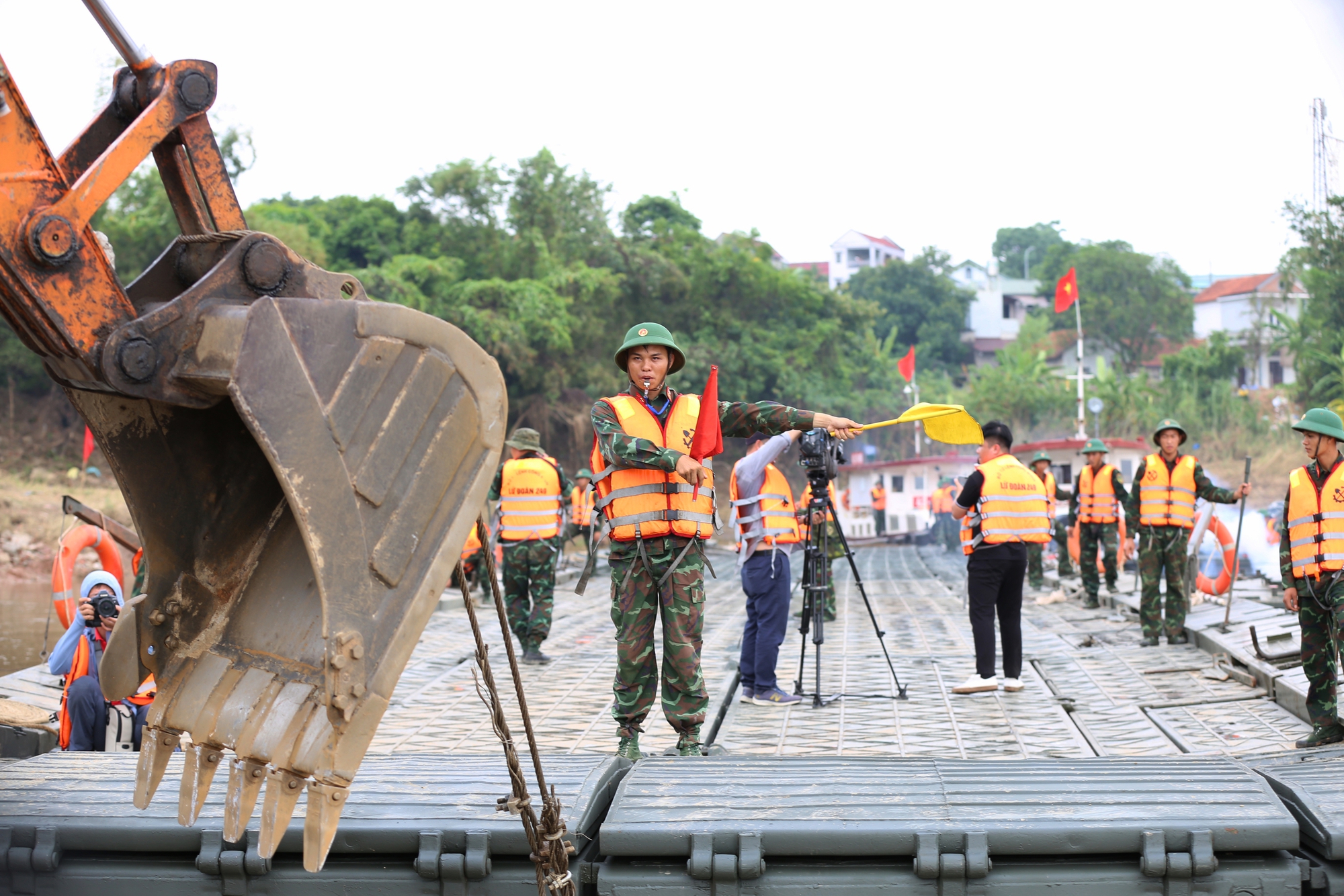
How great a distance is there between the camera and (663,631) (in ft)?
19.3

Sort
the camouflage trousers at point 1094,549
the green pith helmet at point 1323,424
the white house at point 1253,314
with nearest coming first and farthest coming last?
the green pith helmet at point 1323,424 → the camouflage trousers at point 1094,549 → the white house at point 1253,314

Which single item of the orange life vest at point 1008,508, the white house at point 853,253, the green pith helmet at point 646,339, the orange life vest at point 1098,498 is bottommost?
the orange life vest at point 1098,498

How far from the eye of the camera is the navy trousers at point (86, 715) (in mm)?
6637

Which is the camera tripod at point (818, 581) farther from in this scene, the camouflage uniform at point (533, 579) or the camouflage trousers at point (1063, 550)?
the camouflage trousers at point (1063, 550)

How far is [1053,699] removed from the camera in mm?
8523

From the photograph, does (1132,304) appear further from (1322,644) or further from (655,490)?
(655,490)

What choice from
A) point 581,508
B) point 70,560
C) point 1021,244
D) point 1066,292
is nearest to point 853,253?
point 1021,244

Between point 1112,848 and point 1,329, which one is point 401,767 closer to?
point 1112,848

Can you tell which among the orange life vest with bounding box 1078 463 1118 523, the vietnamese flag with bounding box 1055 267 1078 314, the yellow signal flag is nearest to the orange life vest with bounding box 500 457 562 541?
the yellow signal flag

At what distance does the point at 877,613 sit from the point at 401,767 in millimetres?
10895

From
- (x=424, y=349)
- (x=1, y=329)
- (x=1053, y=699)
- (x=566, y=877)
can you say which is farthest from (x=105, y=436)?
(x=1, y=329)

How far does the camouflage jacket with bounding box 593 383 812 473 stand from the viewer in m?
5.52

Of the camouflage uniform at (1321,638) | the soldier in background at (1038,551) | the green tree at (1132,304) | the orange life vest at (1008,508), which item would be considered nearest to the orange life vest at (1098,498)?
the soldier in background at (1038,551)

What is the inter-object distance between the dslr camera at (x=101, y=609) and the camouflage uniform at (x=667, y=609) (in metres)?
3.19
